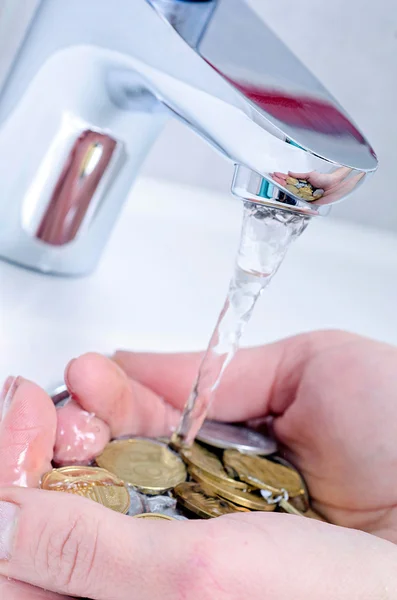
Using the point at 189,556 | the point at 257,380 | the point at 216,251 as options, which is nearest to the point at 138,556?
the point at 189,556

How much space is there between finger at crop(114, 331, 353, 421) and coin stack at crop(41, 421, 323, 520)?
0.07 feet

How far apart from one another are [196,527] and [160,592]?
2 centimetres

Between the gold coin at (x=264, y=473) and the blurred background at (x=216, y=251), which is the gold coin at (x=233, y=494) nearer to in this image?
the gold coin at (x=264, y=473)

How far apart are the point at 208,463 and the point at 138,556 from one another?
0.45ft

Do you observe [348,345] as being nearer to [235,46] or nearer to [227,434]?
[227,434]

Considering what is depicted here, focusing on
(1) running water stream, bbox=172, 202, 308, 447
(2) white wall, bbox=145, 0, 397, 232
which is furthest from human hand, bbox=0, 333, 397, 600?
(2) white wall, bbox=145, 0, 397, 232

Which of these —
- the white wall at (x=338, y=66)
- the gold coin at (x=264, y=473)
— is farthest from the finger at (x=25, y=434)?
the white wall at (x=338, y=66)

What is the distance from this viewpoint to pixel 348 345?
1.52 feet

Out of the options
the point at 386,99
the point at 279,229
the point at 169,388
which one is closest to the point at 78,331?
the point at 169,388

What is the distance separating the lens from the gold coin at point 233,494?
0.36 meters

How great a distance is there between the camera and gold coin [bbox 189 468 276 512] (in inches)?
14.3

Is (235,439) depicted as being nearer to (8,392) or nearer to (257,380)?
(257,380)

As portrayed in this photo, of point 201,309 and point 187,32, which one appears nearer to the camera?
point 187,32

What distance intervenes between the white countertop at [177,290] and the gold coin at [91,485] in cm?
9
